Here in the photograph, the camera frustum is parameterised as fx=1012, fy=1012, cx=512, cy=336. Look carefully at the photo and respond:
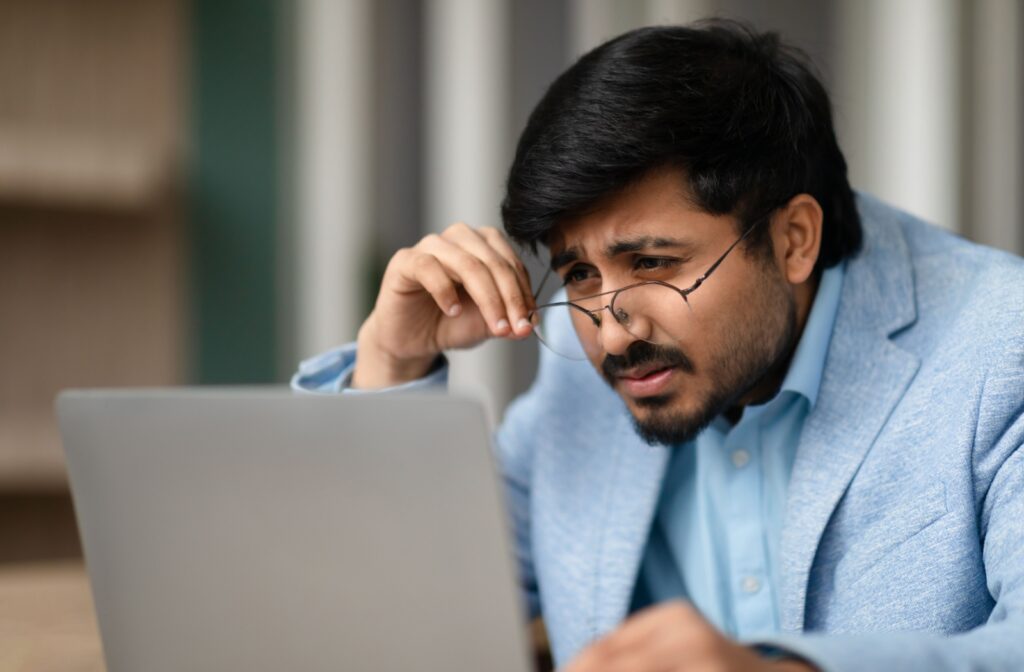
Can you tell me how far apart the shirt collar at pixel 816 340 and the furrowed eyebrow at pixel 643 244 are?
0.71 feet

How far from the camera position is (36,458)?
199 centimetres

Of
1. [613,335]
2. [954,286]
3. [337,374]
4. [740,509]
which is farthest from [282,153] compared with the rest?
[954,286]

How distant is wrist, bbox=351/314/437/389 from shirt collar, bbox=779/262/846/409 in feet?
1.66

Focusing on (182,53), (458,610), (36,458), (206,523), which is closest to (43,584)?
(36,458)

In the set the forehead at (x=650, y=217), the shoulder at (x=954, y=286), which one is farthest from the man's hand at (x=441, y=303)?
the shoulder at (x=954, y=286)

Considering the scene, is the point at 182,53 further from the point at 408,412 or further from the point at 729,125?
the point at 408,412

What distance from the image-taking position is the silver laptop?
606mm

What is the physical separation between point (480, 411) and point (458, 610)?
12 centimetres

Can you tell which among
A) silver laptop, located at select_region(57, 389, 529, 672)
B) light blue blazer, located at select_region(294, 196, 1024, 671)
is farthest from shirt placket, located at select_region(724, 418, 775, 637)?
silver laptop, located at select_region(57, 389, 529, 672)

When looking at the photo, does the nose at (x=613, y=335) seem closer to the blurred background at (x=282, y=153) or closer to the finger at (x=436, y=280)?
the finger at (x=436, y=280)

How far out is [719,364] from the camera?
1231mm

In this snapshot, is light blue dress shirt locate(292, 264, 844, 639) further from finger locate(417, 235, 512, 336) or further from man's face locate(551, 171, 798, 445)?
finger locate(417, 235, 512, 336)

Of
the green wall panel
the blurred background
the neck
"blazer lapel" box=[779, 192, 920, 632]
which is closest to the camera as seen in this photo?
"blazer lapel" box=[779, 192, 920, 632]

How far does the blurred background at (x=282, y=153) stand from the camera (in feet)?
6.95
